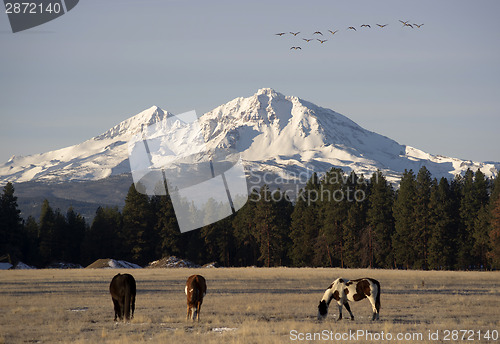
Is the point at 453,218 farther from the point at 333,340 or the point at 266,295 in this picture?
the point at 333,340

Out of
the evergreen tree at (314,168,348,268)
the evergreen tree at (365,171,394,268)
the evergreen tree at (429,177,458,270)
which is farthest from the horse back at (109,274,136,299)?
the evergreen tree at (429,177,458,270)

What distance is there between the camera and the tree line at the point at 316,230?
89.4 m

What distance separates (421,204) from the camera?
9069 centimetres

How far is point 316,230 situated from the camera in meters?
98.6

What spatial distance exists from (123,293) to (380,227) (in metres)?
→ 71.0

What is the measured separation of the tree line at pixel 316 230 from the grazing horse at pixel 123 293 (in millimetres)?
65396

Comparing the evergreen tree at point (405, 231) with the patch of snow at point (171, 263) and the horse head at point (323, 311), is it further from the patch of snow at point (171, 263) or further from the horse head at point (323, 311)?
the horse head at point (323, 311)

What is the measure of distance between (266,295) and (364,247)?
55366 millimetres

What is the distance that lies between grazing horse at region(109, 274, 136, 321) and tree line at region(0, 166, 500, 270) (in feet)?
215

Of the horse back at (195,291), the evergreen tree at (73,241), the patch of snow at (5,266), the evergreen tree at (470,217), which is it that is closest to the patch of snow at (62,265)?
the evergreen tree at (73,241)

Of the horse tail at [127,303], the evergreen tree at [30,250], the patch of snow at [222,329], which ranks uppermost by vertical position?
the horse tail at [127,303]

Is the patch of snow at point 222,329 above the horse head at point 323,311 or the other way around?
the other way around

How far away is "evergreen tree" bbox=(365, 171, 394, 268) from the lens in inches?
3585

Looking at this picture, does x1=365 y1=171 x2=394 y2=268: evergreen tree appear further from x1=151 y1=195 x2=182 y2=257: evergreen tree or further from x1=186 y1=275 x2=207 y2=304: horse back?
x1=186 y1=275 x2=207 y2=304: horse back
